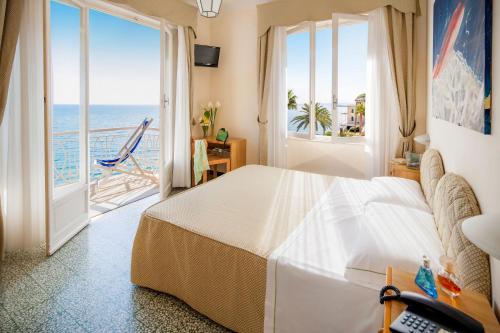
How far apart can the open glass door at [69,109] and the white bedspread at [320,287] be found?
80.3 inches

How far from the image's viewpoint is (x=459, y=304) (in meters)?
1.02

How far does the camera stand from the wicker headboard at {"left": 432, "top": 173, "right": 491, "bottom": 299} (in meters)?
1.16

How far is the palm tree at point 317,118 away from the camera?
4113mm

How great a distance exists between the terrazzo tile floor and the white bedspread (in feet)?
1.62

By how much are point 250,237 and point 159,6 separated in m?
3.28

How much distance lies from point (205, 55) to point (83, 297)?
3.69m

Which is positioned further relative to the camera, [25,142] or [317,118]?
[317,118]

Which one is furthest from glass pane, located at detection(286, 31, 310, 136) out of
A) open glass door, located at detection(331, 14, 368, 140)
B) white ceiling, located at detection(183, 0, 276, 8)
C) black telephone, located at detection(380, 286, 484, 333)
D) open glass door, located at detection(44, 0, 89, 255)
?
black telephone, located at detection(380, 286, 484, 333)

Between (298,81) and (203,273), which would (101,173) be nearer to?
(298,81)

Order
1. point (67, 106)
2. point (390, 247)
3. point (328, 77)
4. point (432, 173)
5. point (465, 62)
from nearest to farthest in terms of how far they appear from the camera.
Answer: point (390, 247) < point (465, 62) < point (432, 173) < point (67, 106) < point (328, 77)

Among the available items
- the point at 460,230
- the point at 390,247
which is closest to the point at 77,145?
the point at 390,247

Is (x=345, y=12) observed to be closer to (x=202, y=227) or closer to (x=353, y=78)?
(x=353, y=78)

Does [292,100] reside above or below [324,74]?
below

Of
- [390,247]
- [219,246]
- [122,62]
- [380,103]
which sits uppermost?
[122,62]
